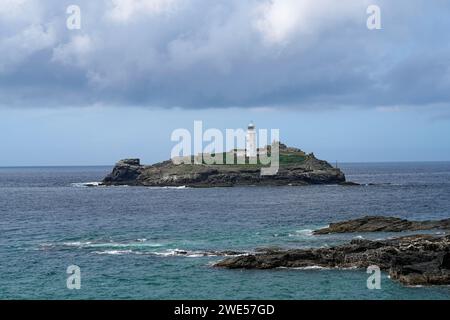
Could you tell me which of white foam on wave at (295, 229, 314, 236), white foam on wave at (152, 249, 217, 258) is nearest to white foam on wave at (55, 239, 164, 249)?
white foam on wave at (152, 249, 217, 258)

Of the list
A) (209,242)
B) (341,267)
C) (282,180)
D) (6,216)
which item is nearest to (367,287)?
(341,267)

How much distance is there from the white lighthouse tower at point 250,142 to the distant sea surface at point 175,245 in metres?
79.9

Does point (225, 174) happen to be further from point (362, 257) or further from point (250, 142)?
point (362, 257)

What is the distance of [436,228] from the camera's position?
220ft

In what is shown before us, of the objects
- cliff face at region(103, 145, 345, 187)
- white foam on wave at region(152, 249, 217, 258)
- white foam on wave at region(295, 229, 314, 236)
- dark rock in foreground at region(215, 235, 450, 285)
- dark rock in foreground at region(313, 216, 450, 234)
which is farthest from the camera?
cliff face at region(103, 145, 345, 187)

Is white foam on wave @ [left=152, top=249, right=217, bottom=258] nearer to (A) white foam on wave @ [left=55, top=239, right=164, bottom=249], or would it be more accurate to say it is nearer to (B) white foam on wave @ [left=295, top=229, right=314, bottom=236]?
(A) white foam on wave @ [left=55, top=239, right=164, bottom=249]

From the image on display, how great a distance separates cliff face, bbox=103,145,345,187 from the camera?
178000 millimetres

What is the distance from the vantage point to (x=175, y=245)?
5825 centimetres

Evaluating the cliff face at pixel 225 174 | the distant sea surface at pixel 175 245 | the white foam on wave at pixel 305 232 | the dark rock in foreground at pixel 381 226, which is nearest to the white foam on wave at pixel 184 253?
the distant sea surface at pixel 175 245

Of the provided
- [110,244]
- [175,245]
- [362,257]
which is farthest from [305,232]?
[110,244]

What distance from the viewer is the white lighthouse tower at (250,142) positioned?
635 feet

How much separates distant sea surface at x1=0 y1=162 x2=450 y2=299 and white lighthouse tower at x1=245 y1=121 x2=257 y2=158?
79.9 metres

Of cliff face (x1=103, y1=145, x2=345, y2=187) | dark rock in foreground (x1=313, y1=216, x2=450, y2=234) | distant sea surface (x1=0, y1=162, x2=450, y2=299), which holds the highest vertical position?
cliff face (x1=103, y1=145, x2=345, y2=187)

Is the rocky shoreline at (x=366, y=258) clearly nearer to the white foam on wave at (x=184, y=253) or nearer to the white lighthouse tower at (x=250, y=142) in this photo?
the white foam on wave at (x=184, y=253)
